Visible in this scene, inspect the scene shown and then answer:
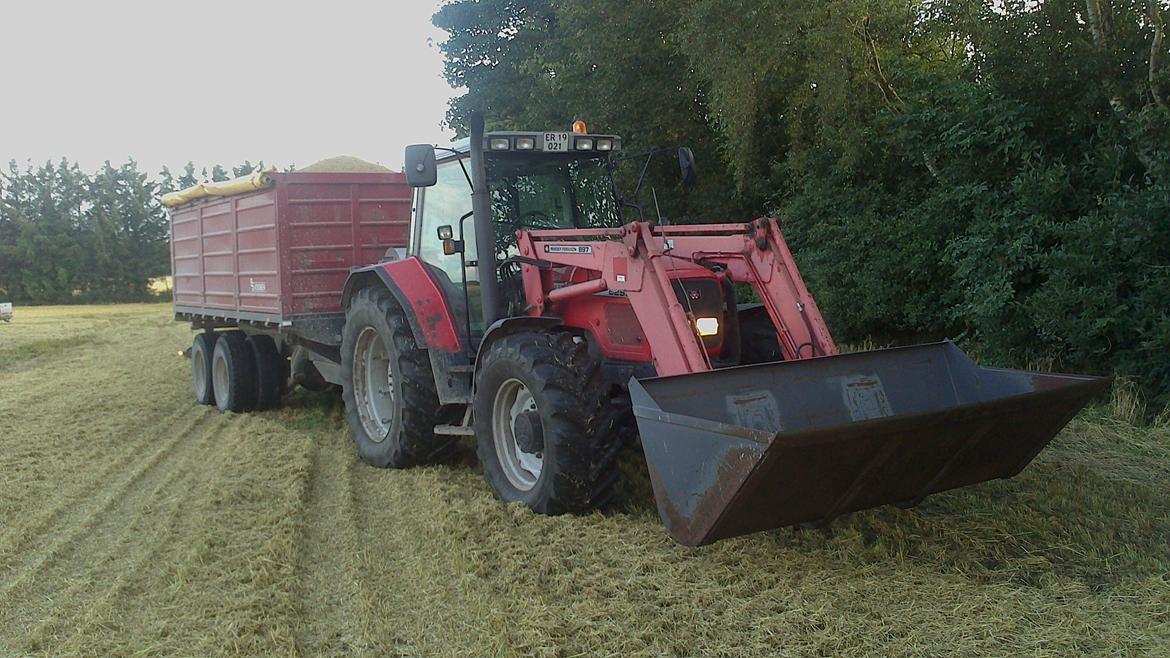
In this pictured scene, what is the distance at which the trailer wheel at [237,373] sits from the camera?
9.45m

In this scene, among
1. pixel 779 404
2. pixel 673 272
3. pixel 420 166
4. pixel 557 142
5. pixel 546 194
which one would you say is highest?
pixel 557 142

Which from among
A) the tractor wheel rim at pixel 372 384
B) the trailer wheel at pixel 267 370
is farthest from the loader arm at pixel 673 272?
the trailer wheel at pixel 267 370

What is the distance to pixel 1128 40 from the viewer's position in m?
8.02

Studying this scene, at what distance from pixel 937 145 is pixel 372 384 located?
6.12 metres

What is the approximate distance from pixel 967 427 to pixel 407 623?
100 inches

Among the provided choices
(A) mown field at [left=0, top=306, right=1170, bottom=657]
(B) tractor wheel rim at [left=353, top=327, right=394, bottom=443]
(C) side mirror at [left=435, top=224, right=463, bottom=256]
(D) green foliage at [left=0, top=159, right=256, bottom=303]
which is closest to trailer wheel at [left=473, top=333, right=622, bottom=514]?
(A) mown field at [left=0, top=306, right=1170, bottom=657]

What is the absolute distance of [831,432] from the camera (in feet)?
12.2

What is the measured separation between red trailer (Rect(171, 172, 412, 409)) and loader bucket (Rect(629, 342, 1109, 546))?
13.3 ft

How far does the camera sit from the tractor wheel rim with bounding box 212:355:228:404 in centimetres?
980

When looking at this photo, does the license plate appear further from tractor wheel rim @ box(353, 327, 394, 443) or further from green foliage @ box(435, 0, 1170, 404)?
green foliage @ box(435, 0, 1170, 404)

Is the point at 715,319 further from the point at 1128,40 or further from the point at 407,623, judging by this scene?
the point at 1128,40

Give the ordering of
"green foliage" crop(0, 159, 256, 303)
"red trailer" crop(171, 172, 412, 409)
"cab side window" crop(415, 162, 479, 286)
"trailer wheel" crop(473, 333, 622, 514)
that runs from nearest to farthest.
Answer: "trailer wheel" crop(473, 333, 622, 514), "cab side window" crop(415, 162, 479, 286), "red trailer" crop(171, 172, 412, 409), "green foliage" crop(0, 159, 256, 303)

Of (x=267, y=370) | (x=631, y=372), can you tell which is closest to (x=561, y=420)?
(x=631, y=372)

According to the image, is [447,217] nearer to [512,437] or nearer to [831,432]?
[512,437]
